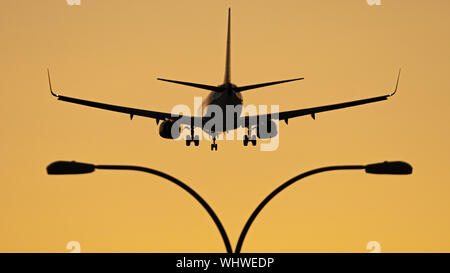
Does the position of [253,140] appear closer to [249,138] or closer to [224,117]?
[249,138]

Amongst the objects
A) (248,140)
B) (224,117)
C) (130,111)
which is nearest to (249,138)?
(248,140)

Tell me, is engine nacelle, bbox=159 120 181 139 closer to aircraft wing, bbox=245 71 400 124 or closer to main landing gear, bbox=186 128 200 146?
main landing gear, bbox=186 128 200 146

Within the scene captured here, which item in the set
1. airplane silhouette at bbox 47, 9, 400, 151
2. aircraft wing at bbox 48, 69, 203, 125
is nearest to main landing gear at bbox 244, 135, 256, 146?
airplane silhouette at bbox 47, 9, 400, 151

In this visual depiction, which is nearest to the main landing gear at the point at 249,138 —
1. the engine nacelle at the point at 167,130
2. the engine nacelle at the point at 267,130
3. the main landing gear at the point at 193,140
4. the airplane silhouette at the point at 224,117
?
the airplane silhouette at the point at 224,117

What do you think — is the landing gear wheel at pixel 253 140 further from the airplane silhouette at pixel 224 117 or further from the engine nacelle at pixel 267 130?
the engine nacelle at pixel 267 130

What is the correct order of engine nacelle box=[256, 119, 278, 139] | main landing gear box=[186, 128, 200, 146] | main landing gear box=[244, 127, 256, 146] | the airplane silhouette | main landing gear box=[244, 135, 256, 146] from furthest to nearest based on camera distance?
1. main landing gear box=[186, 128, 200, 146]
2. main landing gear box=[244, 135, 256, 146]
3. main landing gear box=[244, 127, 256, 146]
4. the airplane silhouette
5. engine nacelle box=[256, 119, 278, 139]

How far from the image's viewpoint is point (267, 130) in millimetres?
90750

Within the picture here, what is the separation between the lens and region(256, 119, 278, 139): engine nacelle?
9044cm

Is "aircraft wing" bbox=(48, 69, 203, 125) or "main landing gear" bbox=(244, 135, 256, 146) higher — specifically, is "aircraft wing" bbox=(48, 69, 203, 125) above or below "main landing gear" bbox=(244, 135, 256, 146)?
above

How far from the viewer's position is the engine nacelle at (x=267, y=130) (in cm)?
9044

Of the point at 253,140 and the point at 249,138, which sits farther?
the point at 249,138
